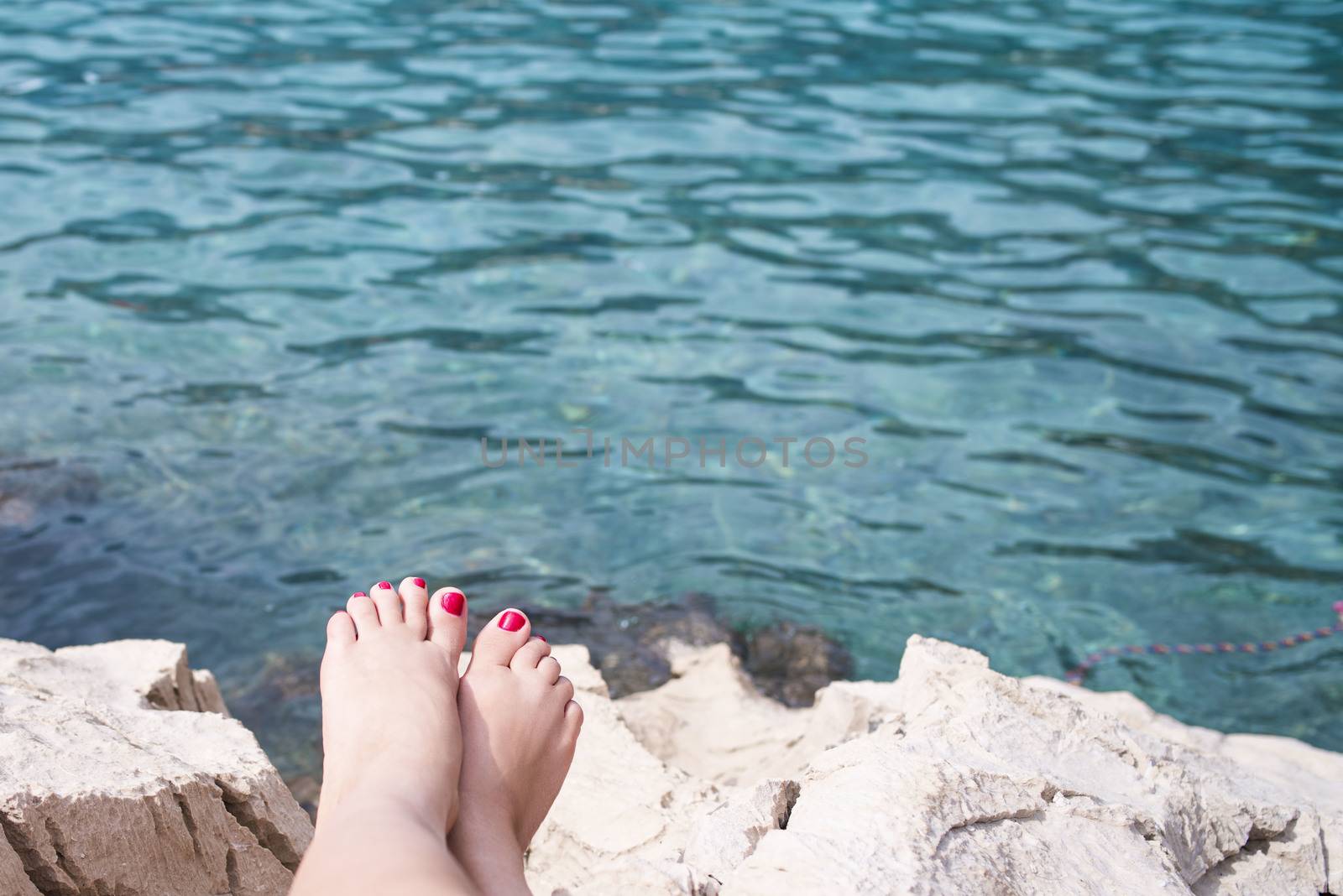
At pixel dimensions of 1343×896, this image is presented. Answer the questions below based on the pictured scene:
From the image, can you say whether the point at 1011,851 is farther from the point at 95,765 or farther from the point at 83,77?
the point at 83,77

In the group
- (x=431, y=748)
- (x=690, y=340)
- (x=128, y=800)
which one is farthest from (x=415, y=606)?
(x=690, y=340)

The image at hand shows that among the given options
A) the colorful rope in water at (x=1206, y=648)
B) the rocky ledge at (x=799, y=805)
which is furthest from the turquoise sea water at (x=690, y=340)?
the rocky ledge at (x=799, y=805)

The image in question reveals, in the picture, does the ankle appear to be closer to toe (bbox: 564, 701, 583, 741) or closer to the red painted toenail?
toe (bbox: 564, 701, 583, 741)

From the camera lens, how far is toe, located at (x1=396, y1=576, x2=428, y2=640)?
7.48ft

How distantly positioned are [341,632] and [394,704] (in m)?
0.34

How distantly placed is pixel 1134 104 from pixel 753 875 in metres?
7.59

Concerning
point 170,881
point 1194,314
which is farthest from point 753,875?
point 1194,314

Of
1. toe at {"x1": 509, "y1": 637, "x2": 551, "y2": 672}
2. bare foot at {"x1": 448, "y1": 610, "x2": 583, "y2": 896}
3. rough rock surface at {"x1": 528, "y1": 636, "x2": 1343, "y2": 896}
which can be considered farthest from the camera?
toe at {"x1": 509, "y1": 637, "x2": 551, "y2": 672}

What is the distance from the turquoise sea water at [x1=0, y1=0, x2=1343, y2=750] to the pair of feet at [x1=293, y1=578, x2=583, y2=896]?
1.54m

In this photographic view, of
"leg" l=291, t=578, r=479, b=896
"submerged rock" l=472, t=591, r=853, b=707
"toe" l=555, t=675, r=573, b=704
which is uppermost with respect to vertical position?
"leg" l=291, t=578, r=479, b=896

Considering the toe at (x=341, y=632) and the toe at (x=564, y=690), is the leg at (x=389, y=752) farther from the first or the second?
the toe at (x=564, y=690)

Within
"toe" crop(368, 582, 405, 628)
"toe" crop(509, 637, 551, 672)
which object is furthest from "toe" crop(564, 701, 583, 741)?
"toe" crop(368, 582, 405, 628)

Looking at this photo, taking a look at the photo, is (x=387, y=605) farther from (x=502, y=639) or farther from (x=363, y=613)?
(x=502, y=639)

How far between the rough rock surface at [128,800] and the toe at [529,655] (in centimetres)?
45
